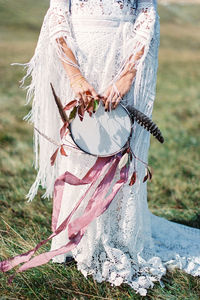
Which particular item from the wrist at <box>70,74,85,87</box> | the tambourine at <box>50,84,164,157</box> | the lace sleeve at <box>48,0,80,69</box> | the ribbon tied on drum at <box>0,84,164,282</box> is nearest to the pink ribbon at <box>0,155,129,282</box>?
the ribbon tied on drum at <box>0,84,164,282</box>

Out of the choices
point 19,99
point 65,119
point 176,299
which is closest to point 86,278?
point 176,299

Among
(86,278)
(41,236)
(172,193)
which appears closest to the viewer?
(86,278)

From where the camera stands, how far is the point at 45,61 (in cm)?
219

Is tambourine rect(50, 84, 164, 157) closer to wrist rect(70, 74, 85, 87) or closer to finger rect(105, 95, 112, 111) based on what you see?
finger rect(105, 95, 112, 111)

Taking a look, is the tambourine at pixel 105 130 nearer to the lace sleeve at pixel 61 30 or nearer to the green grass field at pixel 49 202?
the lace sleeve at pixel 61 30

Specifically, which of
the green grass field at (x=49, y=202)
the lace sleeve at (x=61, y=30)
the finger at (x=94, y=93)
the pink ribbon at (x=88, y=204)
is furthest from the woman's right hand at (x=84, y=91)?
the green grass field at (x=49, y=202)

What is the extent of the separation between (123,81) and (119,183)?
1.89ft

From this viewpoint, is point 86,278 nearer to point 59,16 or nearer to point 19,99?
point 59,16

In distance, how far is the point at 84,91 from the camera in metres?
1.96

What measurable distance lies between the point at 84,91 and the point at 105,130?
24 centimetres

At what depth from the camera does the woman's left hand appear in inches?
77.9

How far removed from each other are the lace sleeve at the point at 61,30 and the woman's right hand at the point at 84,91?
0.10m

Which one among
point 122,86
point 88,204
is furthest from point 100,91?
point 88,204

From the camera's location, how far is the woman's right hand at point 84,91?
1.96 meters
